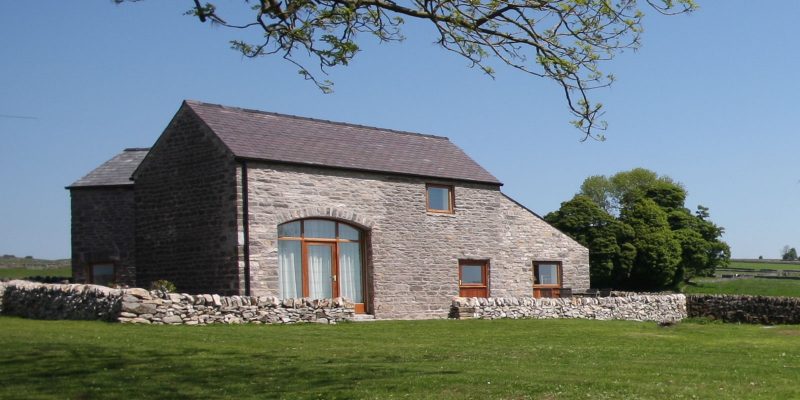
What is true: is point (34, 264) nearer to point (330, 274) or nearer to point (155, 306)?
point (330, 274)

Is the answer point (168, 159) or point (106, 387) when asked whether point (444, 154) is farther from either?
point (106, 387)

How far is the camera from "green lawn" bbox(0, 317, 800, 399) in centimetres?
1227

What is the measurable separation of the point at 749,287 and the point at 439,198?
38.4 metres

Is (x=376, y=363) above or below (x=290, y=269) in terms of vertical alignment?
below

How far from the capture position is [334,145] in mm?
29734

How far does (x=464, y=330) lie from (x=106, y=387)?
12.8 m

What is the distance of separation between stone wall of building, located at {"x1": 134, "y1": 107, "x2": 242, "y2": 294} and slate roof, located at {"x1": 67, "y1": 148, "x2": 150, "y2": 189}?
3.81m

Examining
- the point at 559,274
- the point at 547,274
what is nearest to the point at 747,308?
the point at 559,274

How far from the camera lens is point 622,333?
2409cm

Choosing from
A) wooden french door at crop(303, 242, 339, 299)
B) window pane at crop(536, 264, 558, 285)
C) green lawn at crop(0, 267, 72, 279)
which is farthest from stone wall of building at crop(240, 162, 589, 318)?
green lawn at crop(0, 267, 72, 279)

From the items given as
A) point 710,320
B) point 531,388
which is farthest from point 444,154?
point 531,388

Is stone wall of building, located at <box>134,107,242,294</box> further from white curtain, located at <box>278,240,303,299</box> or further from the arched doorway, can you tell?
the arched doorway

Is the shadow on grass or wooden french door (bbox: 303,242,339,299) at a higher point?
wooden french door (bbox: 303,242,339,299)

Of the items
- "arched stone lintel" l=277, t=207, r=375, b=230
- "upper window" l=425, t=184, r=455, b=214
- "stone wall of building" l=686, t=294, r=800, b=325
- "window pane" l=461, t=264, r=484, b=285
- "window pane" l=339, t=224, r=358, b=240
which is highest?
"upper window" l=425, t=184, r=455, b=214
